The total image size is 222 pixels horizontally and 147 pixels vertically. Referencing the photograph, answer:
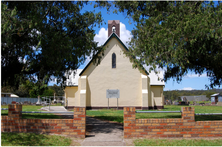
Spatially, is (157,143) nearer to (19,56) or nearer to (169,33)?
(169,33)

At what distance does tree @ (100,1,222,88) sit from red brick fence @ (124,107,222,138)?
2.06 meters

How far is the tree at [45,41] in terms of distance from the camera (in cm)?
834

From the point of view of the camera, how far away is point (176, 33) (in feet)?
27.0

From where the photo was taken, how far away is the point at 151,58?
8867mm

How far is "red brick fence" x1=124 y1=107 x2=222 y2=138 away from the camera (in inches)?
302

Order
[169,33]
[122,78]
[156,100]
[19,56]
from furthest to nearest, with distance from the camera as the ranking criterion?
[156,100]
[122,78]
[19,56]
[169,33]

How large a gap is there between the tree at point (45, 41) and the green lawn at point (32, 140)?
252 cm

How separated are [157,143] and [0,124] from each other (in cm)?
552

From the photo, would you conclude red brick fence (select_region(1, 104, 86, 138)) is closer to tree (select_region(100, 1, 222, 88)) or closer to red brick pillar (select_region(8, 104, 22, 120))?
red brick pillar (select_region(8, 104, 22, 120))

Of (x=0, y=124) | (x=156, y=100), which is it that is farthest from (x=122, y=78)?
(x=0, y=124)

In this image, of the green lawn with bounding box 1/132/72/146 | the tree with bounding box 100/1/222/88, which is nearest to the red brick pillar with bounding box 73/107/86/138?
the green lawn with bounding box 1/132/72/146

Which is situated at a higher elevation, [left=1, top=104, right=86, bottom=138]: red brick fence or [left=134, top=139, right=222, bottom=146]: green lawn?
[left=1, top=104, right=86, bottom=138]: red brick fence

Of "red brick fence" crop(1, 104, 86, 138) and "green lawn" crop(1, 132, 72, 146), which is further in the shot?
"red brick fence" crop(1, 104, 86, 138)

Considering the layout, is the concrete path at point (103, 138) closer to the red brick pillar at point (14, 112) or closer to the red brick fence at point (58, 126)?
the red brick fence at point (58, 126)
